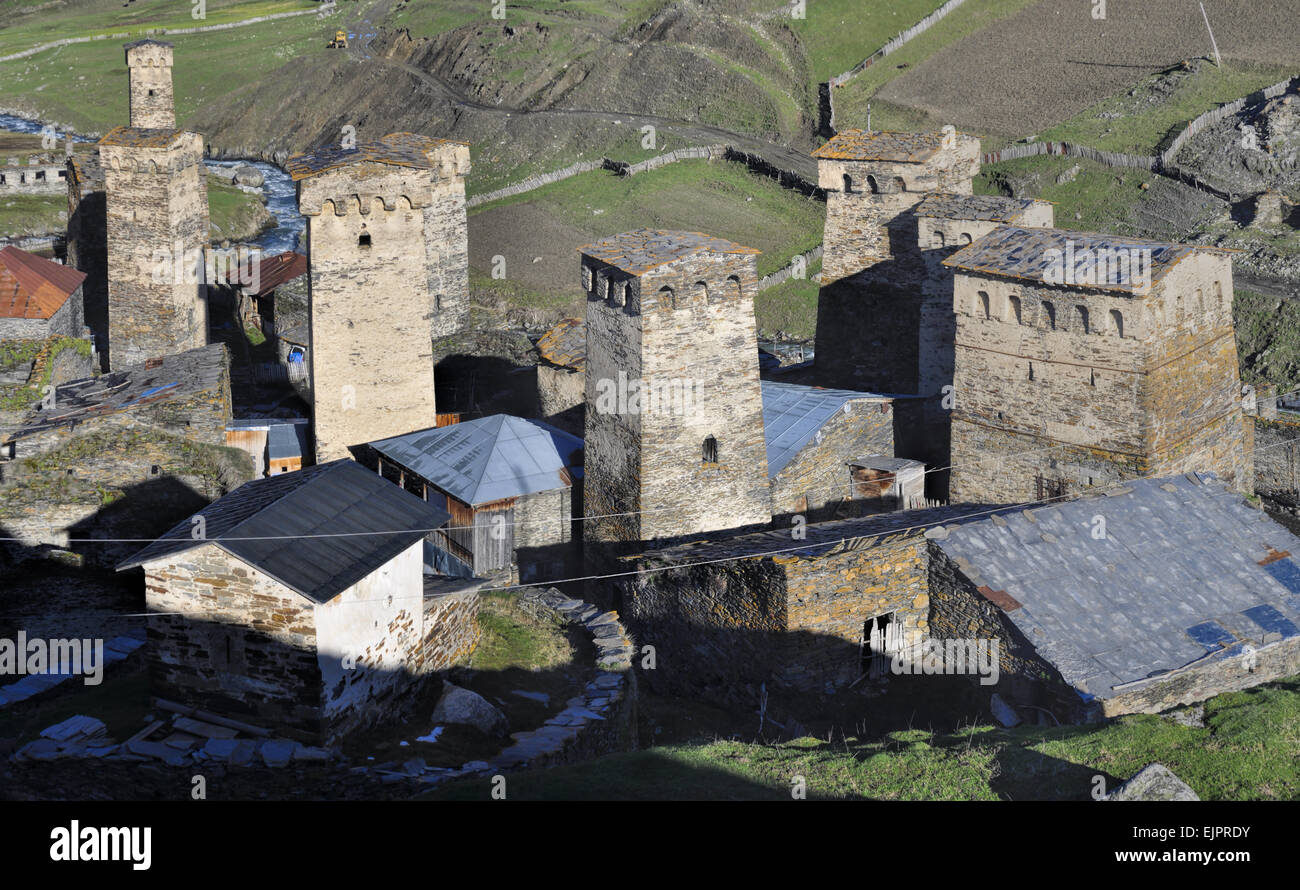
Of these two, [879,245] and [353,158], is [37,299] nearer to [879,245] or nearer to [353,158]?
[353,158]

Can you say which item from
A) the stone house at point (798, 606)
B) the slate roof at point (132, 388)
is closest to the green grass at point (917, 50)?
the slate roof at point (132, 388)

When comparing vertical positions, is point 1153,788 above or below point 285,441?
below

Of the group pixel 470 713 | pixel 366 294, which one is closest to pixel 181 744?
pixel 470 713

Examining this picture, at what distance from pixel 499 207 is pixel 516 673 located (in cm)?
3662

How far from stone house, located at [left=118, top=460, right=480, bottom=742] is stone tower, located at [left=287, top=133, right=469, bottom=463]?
31.5ft

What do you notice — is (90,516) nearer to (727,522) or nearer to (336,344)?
(336,344)

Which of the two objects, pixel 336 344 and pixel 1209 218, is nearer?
pixel 336 344

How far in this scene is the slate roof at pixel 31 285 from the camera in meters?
38.1

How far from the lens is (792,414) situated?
29.0m

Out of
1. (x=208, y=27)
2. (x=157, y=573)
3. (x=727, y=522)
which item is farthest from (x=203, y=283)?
(x=208, y=27)

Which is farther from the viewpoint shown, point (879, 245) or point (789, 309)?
point (789, 309)

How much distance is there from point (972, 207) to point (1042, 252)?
17.0 ft

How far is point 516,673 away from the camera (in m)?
22.4

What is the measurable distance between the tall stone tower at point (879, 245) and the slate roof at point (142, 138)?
609 inches
